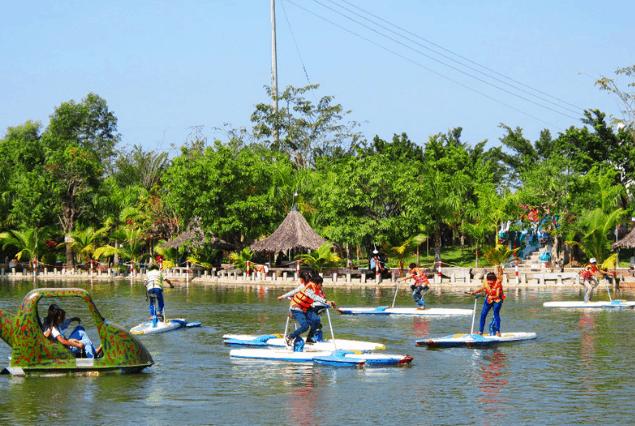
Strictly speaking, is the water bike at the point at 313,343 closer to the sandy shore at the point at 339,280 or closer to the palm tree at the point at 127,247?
the sandy shore at the point at 339,280

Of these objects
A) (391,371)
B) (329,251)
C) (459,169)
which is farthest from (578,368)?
(459,169)

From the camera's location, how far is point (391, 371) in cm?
2086

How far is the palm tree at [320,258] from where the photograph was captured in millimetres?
56094

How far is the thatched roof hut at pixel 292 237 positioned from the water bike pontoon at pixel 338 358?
109 ft

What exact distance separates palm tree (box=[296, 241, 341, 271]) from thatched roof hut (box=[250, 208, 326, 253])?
1.35 feet

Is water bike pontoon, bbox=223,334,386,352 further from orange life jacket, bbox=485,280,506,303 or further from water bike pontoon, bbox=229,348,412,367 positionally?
orange life jacket, bbox=485,280,506,303

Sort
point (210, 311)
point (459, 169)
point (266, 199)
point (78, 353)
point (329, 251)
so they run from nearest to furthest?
point (78, 353) < point (210, 311) < point (329, 251) < point (266, 199) < point (459, 169)

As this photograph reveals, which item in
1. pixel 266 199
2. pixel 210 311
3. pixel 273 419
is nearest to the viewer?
pixel 273 419

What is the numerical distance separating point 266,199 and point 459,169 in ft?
56.1

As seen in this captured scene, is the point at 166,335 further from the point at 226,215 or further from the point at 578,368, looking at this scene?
the point at 226,215

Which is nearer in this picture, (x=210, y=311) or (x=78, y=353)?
(x=78, y=353)

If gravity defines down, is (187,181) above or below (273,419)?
above

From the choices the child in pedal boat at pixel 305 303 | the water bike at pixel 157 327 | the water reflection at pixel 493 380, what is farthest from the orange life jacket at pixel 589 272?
the child in pedal boat at pixel 305 303

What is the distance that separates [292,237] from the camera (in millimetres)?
56188
